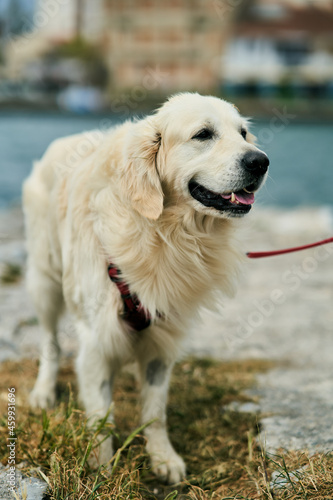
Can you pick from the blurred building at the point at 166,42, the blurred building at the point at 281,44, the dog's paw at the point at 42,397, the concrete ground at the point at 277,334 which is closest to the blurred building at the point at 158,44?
the blurred building at the point at 166,42

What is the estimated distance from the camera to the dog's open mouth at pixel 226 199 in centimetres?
266

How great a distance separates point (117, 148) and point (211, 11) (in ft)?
230

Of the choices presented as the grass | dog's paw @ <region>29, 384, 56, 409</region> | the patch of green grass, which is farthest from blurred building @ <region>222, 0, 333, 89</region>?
dog's paw @ <region>29, 384, 56, 409</region>

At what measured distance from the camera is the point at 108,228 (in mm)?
2822

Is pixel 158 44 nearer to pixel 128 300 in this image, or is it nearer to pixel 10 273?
pixel 10 273

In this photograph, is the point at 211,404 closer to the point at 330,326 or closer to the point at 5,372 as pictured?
the point at 5,372

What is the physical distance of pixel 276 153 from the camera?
34594mm

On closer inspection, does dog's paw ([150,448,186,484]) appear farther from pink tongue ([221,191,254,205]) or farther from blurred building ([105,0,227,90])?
blurred building ([105,0,227,90])

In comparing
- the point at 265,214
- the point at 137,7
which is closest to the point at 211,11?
the point at 137,7

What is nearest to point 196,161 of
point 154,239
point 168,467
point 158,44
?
point 154,239

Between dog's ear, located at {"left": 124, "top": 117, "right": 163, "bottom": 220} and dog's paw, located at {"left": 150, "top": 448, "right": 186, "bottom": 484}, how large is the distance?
1269 mm

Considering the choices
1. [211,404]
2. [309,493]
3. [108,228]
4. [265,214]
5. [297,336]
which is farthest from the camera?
[265,214]

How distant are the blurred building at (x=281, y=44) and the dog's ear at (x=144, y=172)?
59.3 m

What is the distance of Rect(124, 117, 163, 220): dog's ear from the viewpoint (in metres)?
2.67
